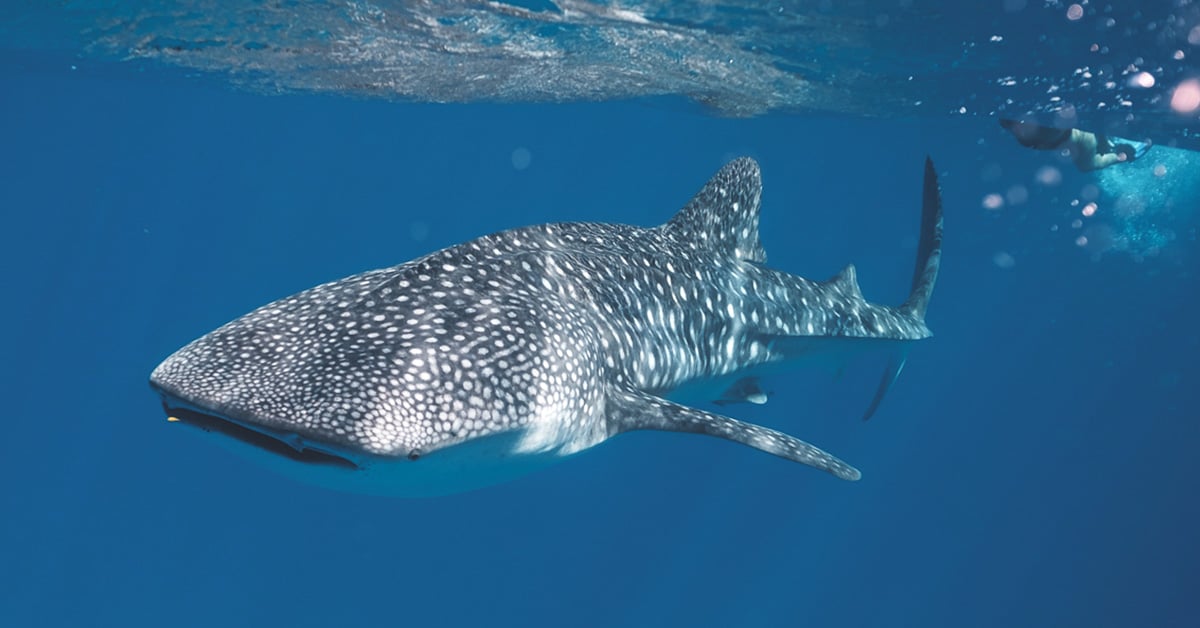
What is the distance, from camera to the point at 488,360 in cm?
379

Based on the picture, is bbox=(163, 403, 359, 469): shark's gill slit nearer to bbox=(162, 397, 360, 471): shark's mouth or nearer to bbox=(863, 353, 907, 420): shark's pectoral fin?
bbox=(162, 397, 360, 471): shark's mouth

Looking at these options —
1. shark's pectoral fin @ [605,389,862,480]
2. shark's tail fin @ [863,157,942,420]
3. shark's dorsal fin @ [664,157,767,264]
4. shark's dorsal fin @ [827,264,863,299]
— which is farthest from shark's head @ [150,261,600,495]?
shark's tail fin @ [863,157,942,420]

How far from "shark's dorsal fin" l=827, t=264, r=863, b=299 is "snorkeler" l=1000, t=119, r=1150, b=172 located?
10.0 m

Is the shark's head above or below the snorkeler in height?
below

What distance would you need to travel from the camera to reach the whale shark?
310cm

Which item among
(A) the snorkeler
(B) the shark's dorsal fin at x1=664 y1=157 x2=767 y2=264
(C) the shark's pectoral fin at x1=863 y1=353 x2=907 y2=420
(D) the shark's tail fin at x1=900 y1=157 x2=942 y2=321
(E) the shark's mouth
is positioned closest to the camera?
(E) the shark's mouth

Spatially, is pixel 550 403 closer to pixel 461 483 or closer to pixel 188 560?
pixel 461 483

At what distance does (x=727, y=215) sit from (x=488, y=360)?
4.19 m

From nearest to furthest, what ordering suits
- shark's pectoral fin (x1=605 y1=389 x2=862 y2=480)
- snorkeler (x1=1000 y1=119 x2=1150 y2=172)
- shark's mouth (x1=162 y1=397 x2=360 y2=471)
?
shark's mouth (x1=162 y1=397 x2=360 y2=471), shark's pectoral fin (x1=605 y1=389 x2=862 y2=480), snorkeler (x1=1000 y1=119 x2=1150 y2=172)

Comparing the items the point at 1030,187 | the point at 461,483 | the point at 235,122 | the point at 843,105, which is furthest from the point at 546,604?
the point at 1030,187

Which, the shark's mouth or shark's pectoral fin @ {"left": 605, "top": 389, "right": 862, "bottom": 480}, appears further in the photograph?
shark's pectoral fin @ {"left": 605, "top": 389, "right": 862, "bottom": 480}

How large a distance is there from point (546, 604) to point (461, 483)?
78.9ft

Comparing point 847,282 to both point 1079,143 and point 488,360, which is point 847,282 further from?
point 1079,143

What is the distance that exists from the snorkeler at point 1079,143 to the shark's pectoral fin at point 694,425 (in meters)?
14.6
